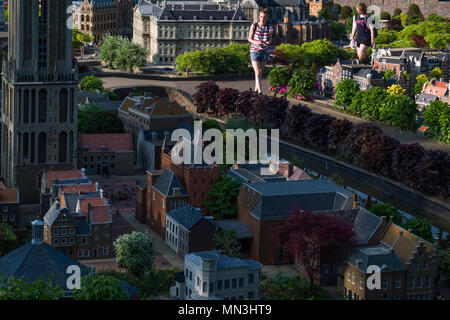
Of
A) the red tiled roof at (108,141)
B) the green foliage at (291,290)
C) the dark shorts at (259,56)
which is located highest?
the dark shorts at (259,56)

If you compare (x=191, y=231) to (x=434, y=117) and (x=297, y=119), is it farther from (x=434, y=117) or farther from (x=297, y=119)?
(x=434, y=117)

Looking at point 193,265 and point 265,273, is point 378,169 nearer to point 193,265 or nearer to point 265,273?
point 265,273

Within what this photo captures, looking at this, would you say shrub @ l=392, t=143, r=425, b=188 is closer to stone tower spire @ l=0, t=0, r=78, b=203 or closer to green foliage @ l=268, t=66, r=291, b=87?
stone tower spire @ l=0, t=0, r=78, b=203

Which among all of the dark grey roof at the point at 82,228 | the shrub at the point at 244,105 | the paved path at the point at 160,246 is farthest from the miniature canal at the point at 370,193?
the dark grey roof at the point at 82,228

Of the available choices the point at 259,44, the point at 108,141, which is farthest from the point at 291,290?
the point at 259,44

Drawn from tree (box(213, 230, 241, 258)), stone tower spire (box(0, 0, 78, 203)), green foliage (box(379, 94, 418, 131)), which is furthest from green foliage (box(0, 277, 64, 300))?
green foliage (box(379, 94, 418, 131))

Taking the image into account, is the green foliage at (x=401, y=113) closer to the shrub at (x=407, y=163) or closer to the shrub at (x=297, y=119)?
the shrub at (x=297, y=119)

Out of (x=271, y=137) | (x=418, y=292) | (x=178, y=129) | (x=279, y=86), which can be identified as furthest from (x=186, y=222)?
(x=279, y=86)
